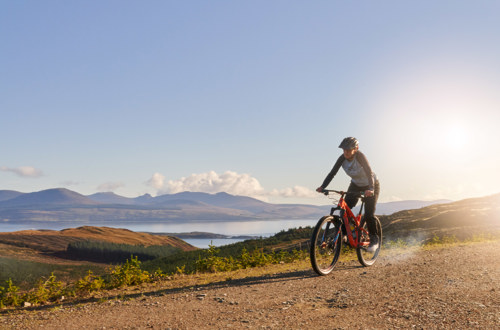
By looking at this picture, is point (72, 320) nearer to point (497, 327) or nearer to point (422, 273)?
point (497, 327)

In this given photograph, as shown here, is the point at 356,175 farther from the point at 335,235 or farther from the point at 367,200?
the point at 335,235

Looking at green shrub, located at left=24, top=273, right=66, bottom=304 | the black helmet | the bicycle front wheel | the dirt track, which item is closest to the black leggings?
the bicycle front wheel

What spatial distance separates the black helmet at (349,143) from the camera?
794 centimetres

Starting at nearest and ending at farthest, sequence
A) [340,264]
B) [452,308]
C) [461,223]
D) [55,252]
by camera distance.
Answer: [452,308] < [340,264] < [461,223] < [55,252]

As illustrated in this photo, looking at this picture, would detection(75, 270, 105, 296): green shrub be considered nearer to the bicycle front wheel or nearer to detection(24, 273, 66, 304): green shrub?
detection(24, 273, 66, 304): green shrub

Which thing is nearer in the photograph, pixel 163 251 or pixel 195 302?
pixel 195 302

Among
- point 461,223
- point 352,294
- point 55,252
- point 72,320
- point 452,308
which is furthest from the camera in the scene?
point 55,252

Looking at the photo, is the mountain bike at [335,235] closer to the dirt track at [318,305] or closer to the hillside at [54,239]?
the dirt track at [318,305]

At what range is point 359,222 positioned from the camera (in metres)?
8.59

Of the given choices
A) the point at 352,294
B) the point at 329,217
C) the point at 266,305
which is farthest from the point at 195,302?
the point at 329,217

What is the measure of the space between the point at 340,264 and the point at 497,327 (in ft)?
17.0

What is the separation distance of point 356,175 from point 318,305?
3.60 metres

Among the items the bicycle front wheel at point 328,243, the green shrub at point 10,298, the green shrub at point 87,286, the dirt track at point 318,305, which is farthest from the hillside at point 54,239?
the bicycle front wheel at point 328,243

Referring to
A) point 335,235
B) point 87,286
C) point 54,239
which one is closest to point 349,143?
point 335,235
